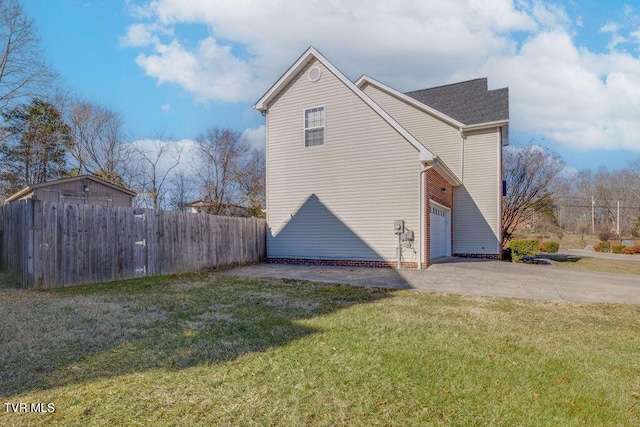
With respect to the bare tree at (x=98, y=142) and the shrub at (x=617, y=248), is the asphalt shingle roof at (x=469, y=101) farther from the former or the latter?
the shrub at (x=617, y=248)

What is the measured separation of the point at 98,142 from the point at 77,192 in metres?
10.0

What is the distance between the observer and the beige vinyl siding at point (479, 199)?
1561 cm

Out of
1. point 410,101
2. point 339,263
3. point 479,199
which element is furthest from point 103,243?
point 479,199

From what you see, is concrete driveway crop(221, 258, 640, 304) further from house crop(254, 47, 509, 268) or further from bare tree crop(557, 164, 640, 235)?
bare tree crop(557, 164, 640, 235)

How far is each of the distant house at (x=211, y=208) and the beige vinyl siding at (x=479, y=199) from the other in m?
15.8

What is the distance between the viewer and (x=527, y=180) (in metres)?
19.5

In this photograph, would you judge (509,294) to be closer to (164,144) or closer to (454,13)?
(454,13)

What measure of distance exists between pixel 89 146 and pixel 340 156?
789 inches

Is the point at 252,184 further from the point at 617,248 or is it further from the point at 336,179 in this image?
the point at 617,248

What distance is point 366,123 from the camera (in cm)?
1241

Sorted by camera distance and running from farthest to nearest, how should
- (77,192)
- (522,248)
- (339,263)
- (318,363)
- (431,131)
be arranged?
(431,131), (77,192), (522,248), (339,263), (318,363)

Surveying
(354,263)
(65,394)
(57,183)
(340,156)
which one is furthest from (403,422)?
(57,183)

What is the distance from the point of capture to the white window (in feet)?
43.2

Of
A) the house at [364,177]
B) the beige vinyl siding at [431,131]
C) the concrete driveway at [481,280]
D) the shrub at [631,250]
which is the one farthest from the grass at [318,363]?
the shrub at [631,250]
